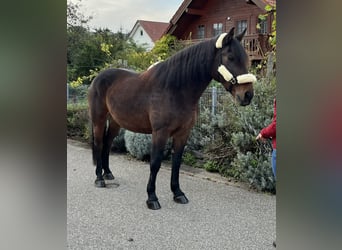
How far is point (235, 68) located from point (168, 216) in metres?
1.48

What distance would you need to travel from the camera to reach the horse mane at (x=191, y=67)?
3254 millimetres

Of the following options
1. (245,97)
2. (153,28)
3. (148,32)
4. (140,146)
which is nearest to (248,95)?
(245,97)

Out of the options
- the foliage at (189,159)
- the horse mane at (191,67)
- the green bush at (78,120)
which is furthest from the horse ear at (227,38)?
the green bush at (78,120)

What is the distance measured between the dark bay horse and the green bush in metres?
3.53

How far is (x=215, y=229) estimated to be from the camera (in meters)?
2.95

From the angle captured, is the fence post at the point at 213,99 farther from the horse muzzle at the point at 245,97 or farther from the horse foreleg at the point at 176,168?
the horse muzzle at the point at 245,97

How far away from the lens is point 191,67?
3295 millimetres

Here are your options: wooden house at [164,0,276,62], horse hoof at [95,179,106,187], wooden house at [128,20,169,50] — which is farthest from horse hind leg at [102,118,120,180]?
wooden house at [128,20,169,50]

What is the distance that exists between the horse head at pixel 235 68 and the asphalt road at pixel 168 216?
1.08 metres

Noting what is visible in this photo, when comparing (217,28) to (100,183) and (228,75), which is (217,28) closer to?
(100,183)
